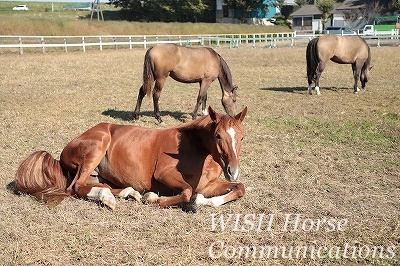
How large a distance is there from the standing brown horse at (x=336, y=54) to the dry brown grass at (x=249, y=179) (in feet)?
2.17

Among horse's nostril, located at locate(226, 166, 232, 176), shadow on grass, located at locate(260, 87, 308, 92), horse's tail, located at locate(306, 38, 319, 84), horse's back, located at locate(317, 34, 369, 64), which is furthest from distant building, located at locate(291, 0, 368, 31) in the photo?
horse's nostril, located at locate(226, 166, 232, 176)

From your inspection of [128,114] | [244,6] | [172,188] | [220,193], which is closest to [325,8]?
[244,6]

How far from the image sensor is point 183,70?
394 inches

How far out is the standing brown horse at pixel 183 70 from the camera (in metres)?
9.80

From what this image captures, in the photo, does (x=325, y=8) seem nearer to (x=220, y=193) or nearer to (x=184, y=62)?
(x=184, y=62)

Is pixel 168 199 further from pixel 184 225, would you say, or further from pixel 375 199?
pixel 375 199

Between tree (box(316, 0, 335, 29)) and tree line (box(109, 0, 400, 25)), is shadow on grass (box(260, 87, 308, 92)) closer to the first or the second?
tree line (box(109, 0, 400, 25))

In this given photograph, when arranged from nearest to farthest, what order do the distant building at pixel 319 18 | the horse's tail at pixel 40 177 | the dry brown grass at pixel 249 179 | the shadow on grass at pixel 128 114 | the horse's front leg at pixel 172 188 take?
the dry brown grass at pixel 249 179, the horse's front leg at pixel 172 188, the horse's tail at pixel 40 177, the shadow on grass at pixel 128 114, the distant building at pixel 319 18

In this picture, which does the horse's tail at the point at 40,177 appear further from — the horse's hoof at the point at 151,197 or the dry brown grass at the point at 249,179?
the horse's hoof at the point at 151,197

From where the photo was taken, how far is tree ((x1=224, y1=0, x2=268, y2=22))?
64750mm

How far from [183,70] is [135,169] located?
5387 mm

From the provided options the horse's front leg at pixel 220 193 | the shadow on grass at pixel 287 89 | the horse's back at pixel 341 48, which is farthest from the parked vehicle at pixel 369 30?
the horse's front leg at pixel 220 193

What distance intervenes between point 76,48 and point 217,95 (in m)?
21.9

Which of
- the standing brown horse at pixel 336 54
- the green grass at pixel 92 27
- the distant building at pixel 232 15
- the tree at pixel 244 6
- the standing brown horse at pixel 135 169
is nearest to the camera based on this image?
the standing brown horse at pixel 135 169
